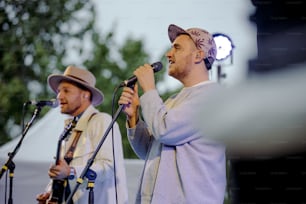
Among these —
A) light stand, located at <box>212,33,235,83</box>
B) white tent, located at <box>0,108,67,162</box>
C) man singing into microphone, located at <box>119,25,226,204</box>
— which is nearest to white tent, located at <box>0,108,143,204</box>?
white tent, located at <box>0,108,67,162</box>

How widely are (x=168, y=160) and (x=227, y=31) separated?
1127 millimetres

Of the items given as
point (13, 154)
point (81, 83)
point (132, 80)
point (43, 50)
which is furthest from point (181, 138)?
point (43, 50)

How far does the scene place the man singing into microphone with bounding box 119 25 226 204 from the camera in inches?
62.9

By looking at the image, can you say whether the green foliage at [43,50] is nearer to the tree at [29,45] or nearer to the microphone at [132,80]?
the tree at [29,45]

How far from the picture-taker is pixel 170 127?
159 centimetres

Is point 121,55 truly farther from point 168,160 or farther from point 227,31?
point 168,160

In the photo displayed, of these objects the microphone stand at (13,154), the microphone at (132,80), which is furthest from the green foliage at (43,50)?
the microphone at (132,80)

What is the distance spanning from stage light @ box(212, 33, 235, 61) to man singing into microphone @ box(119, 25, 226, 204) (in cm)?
78

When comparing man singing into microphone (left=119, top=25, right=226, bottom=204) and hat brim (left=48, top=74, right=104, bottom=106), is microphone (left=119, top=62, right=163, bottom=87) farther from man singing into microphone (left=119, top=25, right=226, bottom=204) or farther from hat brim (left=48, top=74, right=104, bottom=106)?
hat brim (left=48, top=74, right=104, bottom=106)

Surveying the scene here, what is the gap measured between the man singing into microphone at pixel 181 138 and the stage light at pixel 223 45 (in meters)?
0.78

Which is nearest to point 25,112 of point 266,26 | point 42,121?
point 42,121

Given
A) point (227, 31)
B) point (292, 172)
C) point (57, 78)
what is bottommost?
point (292, 172)

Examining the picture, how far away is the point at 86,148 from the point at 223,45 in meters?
0.79

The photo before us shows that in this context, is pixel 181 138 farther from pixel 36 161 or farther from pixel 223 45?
pixel 36 161
